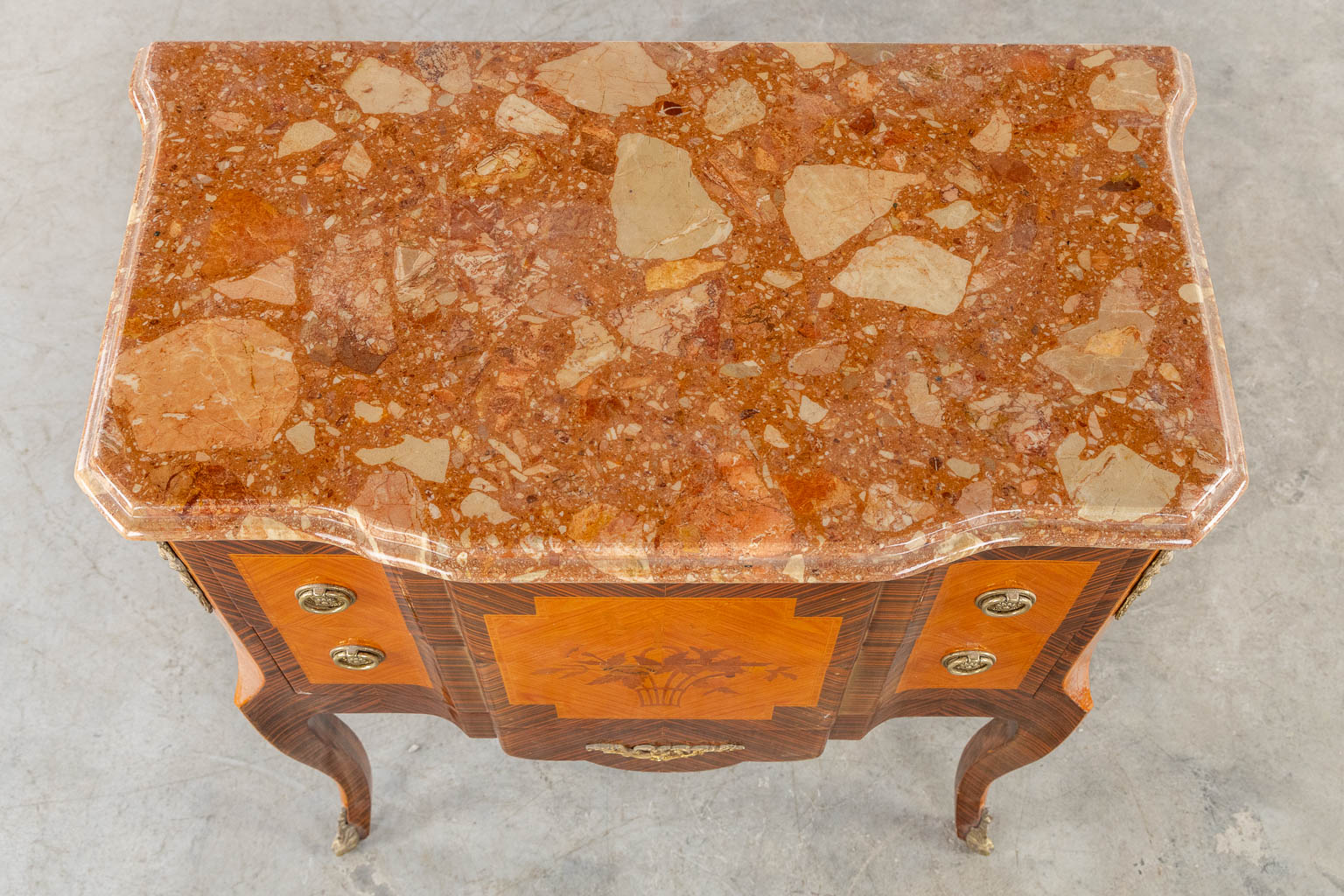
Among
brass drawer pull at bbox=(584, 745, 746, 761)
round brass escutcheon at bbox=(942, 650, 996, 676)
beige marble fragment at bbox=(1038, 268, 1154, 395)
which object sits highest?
beige marble fragment at bbox=(1038, 268, 1154, 395)

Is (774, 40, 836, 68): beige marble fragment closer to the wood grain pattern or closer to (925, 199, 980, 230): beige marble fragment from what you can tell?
(925, 199, 980, 230): beige marble fragment

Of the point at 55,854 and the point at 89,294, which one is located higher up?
the point at 89,294

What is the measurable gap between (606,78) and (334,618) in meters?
0.84

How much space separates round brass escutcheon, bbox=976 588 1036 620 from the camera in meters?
Answer: 1.35

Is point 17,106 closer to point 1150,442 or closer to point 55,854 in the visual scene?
point 55,854

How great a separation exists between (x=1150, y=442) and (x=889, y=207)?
0.45 m

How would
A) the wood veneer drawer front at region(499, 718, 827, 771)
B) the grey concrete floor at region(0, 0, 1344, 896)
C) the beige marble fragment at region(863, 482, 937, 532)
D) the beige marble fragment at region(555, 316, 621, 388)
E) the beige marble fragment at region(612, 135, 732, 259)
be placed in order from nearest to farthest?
the beige marble fragment at region(863, 482, 937, 532) < the beige marble fragment at region(555, 316, 621, 388) < the beige marble fragment at region(612, 135, 732, 259) < the wood veneer drawer front at region(499, 718, 827, 771) < the grey concrete floor at region(0, 0, 1344, 896)

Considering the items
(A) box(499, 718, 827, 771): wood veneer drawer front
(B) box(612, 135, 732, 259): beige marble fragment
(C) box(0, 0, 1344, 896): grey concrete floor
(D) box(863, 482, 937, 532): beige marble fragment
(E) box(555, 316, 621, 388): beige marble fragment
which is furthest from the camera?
(C) box(0, 0, 1344, 896): grey concrete floor

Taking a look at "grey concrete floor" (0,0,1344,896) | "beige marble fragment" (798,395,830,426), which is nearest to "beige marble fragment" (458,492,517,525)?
"beige marble fragment" (798,395,830,426)

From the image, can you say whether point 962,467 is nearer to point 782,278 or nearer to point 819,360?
point 819,360

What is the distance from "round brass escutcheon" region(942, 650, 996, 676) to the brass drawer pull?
35 cm

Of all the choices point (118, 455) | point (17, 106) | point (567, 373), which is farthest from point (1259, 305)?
point (17, 106)

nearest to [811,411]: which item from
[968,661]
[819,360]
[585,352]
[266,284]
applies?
[819,360]

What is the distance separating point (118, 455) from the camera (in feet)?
4.01
